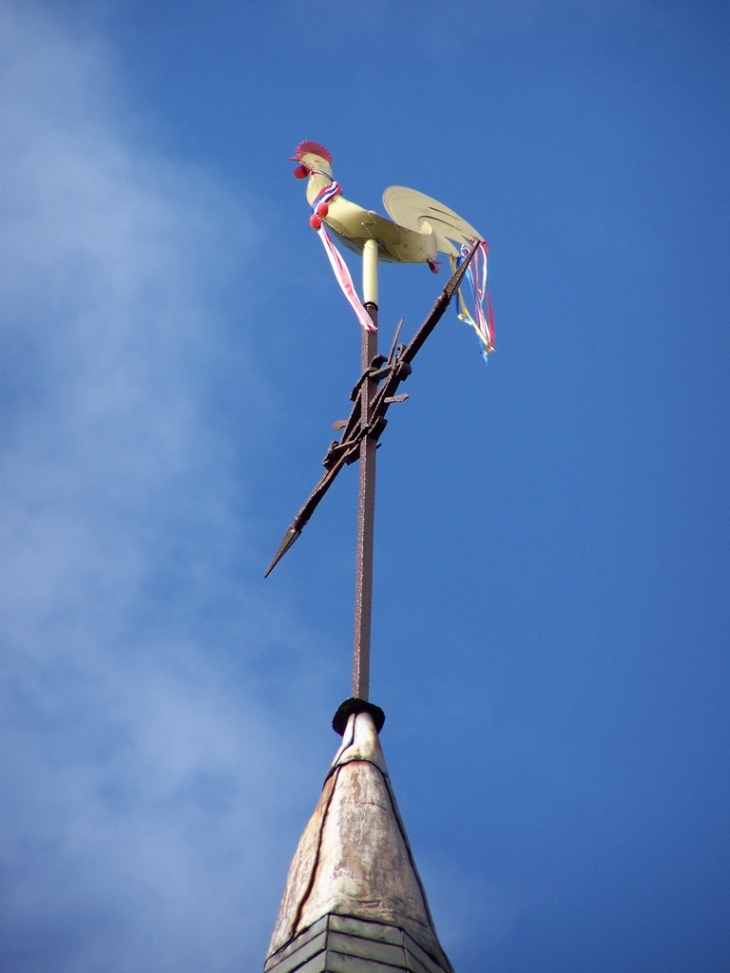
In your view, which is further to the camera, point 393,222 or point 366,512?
point 393,222

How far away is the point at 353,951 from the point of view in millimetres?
8344

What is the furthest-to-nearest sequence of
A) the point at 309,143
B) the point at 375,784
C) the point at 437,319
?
the point at 309,143
the point at 437,319
the point at 375,784

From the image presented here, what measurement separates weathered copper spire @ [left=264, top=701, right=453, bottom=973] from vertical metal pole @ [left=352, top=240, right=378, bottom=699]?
33.3 inches

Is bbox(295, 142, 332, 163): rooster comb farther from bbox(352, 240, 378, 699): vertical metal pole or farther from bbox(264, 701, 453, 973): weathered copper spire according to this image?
bbox(264, 701, 453, 973): weathered copper spire

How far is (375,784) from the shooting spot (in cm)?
945

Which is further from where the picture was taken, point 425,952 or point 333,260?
point 333,260

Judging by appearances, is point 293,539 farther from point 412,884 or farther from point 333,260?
point 412,884

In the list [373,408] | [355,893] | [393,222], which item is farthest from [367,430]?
[355,893]

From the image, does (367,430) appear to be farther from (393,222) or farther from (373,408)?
(393,222)

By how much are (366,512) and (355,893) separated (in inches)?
133

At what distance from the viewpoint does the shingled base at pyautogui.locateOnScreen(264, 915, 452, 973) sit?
27.2 feet

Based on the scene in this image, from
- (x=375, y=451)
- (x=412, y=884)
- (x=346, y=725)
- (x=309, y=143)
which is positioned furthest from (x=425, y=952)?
(x=309, y=143)

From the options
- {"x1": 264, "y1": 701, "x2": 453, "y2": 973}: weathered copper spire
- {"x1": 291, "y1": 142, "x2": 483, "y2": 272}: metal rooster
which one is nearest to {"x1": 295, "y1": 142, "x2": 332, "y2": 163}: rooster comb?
{"x1": 291, "y1": 142, "x2": 483, "y2": 272}: metal rooster

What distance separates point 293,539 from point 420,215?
11.5 ft
